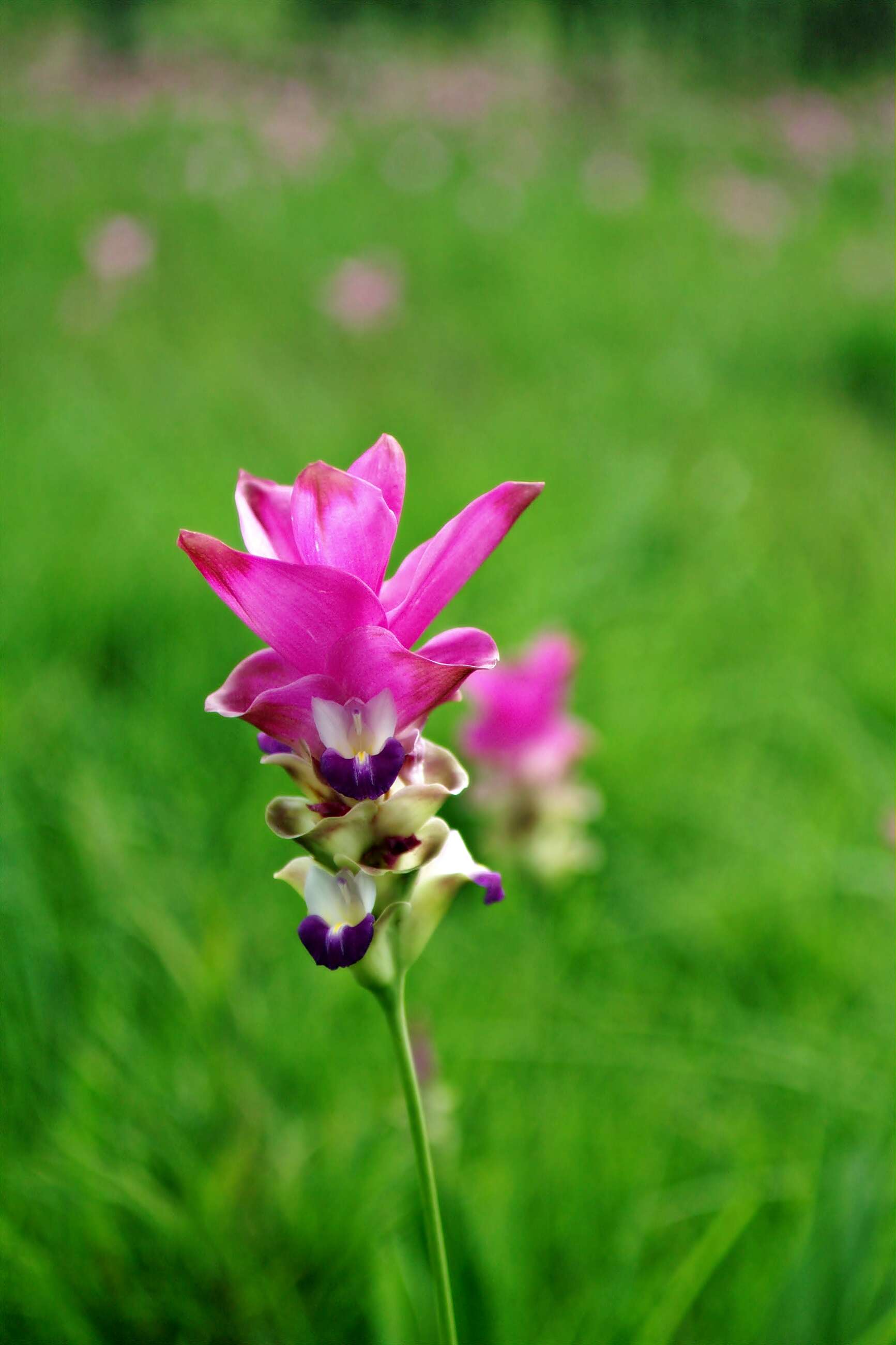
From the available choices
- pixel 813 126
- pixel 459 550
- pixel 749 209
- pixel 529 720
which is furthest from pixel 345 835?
pixel 813 126

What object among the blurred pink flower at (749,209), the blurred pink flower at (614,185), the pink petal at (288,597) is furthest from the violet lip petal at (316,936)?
the blurred pink flower at (614,185)

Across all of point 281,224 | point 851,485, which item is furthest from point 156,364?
point 851,485

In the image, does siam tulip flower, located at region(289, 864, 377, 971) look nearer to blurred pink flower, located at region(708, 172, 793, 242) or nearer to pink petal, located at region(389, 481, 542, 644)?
pink petal, located at region(389, 481, 542, 644)

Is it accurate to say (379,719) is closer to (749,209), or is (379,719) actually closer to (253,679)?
(253,679)

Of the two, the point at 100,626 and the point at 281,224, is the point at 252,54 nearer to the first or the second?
the point at 281,224

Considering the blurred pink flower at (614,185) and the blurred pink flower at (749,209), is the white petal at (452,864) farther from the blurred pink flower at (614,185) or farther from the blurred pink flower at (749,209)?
the blurred pink flower at (614,185)
